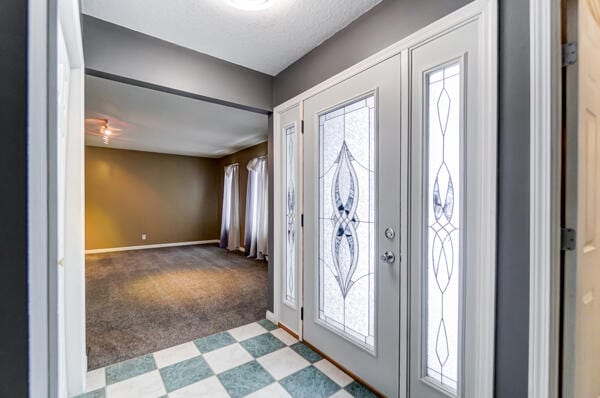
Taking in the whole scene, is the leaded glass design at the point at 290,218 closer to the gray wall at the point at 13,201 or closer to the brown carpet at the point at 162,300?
the brown carpet at the point at 162,300

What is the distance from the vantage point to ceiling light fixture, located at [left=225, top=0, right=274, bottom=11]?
62.1 inches

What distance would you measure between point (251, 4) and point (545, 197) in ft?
5.87

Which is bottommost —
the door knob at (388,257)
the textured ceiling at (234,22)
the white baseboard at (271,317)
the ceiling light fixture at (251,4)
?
the white baseboard at (271,317)

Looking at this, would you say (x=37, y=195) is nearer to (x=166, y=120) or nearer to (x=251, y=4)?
(x=251, y=4)

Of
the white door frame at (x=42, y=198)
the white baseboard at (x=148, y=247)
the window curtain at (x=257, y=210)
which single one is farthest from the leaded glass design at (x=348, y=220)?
the white baseboard at (x=148, y=247)

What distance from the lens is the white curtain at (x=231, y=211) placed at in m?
6.48

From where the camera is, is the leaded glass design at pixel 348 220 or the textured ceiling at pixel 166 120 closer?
the leaded glass design at pixel 348 220

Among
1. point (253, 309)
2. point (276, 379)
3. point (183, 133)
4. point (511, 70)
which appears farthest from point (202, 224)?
point (511, 70)

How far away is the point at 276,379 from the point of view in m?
1.79

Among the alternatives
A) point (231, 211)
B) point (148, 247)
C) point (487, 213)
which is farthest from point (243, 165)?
point (487, 213)

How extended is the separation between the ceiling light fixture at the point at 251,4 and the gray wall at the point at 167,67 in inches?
28.2

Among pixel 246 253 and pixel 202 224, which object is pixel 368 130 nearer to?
pixel 246 253

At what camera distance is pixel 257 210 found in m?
5.72

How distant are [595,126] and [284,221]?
2065mm
